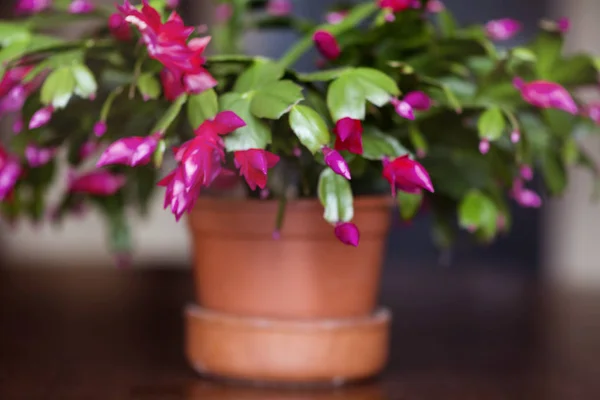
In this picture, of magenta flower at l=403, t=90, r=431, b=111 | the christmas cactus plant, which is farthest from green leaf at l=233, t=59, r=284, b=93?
magenta flower at l=403, t=90, r=431, b=111

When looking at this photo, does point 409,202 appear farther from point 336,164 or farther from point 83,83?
point 83,83

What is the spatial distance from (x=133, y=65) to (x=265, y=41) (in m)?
1.97

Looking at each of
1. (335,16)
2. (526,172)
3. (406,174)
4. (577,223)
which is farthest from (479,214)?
(577,223)

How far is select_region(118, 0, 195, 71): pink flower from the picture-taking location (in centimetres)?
54

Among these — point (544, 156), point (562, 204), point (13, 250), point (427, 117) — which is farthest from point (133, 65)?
point (562, 204)

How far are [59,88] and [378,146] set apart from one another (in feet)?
0.86

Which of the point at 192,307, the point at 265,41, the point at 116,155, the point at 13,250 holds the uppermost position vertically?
the point at 265,41

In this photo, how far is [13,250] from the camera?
2355mm

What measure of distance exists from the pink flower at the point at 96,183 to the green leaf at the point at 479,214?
0.38 m

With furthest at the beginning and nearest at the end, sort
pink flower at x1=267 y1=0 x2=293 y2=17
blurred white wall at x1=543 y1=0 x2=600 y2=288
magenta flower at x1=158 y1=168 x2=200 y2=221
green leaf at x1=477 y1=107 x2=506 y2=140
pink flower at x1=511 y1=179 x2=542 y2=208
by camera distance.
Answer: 1. blurred white wall at x1=543 y1=0 x2=600 y2=288
2. pink flower at x1=267 y1=0 x2=293 y2=17
3. pink flower at x1=511 y1=179 x2=542 y2=208
4. green leaf at x1=477 y1=107 x2=506 y2=140
5. magenta flower at x1=158 y1=168 x2=200 y2=221

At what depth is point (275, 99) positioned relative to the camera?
57cm

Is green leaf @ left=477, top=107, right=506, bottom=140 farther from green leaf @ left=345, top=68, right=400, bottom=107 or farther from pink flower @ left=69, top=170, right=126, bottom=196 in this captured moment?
pink flower @ left=69, top=170, right=126, bottom=196

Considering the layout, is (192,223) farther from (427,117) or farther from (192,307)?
(427,117)

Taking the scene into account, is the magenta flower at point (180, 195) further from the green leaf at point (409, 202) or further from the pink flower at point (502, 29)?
the pink flower at point (502, 29)
